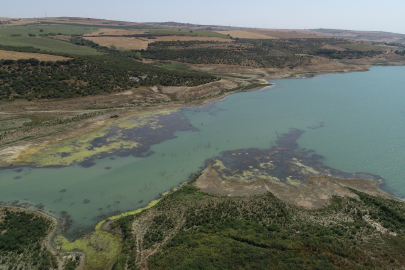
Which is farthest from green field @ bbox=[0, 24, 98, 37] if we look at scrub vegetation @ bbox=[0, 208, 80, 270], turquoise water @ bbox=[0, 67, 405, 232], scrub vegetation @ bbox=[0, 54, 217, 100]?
scrub vegetation @ bbox=[0, 208, 80, 270]

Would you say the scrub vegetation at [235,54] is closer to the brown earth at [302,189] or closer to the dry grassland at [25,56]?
the dry grassland at [25,56]

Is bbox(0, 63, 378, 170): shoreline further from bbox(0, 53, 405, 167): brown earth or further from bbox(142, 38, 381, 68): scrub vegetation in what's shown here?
bbox(142, 38, 381, 68): scrub vegetation

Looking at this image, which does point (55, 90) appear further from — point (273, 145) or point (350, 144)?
point (350, 144)

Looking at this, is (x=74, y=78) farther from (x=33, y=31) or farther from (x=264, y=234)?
(x=33, y=31)

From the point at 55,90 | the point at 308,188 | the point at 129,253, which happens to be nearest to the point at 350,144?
the point at 308,188

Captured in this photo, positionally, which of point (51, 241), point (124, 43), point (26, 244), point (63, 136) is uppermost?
point (124, 43)

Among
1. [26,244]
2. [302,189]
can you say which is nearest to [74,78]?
[26,244]

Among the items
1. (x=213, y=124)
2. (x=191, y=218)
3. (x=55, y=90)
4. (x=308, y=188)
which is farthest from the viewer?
(x=55, y=90)
